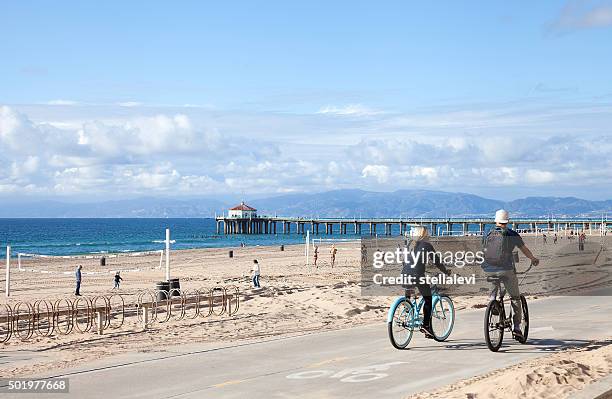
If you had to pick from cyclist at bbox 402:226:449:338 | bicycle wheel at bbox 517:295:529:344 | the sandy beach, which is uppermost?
cyclist at bbox 402:226:449:338

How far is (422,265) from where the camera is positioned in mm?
11602

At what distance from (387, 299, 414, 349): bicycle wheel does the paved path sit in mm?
192

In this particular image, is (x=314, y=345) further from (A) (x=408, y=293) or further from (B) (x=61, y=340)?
(B) (x=61, y=340)

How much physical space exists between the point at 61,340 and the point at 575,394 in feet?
31.8

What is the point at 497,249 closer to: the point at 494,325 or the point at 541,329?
the point at 494,325

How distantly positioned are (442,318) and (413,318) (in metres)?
0.65

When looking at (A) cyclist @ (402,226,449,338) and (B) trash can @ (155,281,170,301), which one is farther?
(B) trash can @ (155,281,170,301)

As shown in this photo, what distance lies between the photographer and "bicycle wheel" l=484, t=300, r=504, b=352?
36.0 ft

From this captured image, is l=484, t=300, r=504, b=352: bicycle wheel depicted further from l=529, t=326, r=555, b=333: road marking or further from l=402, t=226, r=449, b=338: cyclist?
l=529, t=326, r=555, b=333: road marking

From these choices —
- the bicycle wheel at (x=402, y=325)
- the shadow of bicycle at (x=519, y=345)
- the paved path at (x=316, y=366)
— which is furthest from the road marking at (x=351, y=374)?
the shadow of bicycle at (x=519, y=345)

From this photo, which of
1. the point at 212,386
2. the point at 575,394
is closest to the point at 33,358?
the point at 212,386

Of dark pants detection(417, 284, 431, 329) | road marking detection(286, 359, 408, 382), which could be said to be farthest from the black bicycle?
road marking detection(286, 359, 408, 382)

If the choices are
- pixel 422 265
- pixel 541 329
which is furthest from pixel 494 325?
pixel 541 329

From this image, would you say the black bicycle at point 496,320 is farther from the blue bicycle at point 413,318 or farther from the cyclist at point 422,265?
the blue bicycle at point 413,318
